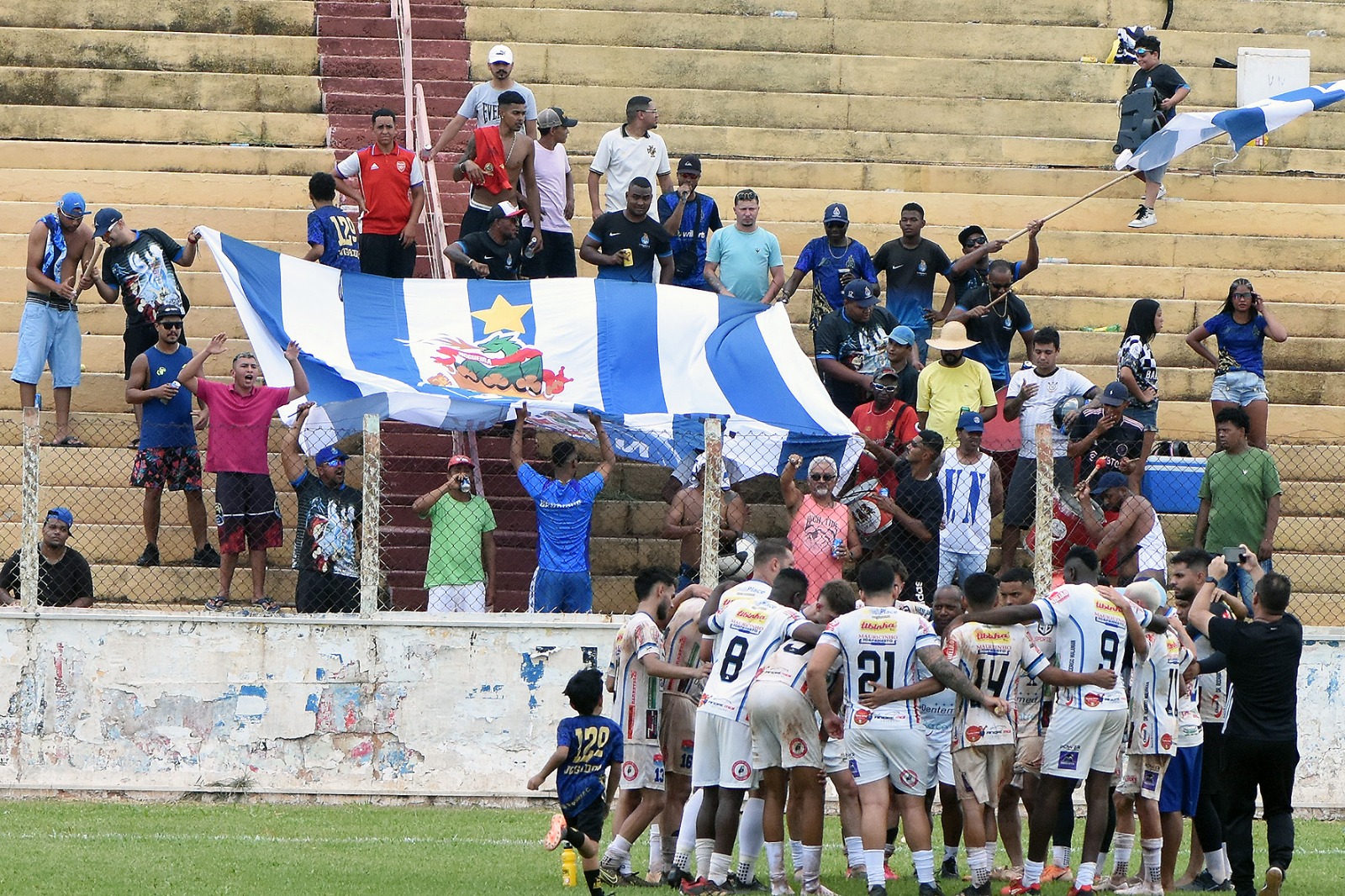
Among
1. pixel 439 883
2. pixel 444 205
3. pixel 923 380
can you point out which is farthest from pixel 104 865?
pixel 444 205

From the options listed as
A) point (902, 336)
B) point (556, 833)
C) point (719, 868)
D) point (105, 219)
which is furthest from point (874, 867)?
point (105, 219)

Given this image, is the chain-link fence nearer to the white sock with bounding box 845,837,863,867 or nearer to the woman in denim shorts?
the woman in denim shorts

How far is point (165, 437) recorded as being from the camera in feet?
43.7

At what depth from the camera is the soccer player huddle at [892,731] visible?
988cm

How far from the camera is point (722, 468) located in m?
12.5

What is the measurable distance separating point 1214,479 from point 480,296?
18.0ft

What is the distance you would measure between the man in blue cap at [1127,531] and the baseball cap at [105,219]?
305 inches

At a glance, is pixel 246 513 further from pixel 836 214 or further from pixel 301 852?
pixel 836 214

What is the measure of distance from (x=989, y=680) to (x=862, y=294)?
4.75 meters

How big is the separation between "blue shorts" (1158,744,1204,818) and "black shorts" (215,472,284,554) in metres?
6.10

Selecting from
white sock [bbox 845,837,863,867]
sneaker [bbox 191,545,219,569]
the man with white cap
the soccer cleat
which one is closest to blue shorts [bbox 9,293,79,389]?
sneaker [bbox 191,545,219,569]

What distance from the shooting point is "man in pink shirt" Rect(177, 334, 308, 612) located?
510 inches

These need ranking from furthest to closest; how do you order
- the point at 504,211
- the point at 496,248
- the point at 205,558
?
the point at 504,211, the point at 496,248, the point at 205,558

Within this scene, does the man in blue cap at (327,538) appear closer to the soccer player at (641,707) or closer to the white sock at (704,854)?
the soccer player at (641,707)
